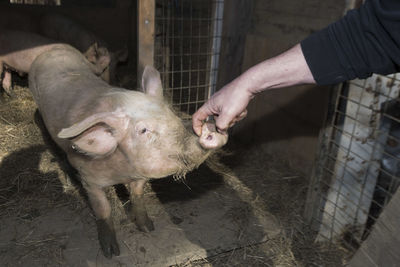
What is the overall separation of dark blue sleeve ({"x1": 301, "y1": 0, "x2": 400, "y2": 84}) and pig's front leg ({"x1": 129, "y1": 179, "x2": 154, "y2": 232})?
2.05 m

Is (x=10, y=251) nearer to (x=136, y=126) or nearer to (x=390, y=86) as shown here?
(x=136, y=126)

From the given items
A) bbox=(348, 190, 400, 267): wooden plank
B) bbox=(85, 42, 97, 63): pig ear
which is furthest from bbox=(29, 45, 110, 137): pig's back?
bbox=(348, 190, 400, 267): wooden plank

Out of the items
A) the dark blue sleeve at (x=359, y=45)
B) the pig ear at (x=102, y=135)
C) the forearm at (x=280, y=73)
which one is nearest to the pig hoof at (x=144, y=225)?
the pig ear at (x=102, y=135)

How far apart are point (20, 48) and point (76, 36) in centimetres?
118

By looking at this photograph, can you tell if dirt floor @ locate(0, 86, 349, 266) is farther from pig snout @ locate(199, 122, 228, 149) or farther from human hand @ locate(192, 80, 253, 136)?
human hand @ locate(192, 80, 253, 136)

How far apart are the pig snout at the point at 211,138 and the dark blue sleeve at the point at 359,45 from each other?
690 mm

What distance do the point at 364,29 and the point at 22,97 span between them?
17.7ft

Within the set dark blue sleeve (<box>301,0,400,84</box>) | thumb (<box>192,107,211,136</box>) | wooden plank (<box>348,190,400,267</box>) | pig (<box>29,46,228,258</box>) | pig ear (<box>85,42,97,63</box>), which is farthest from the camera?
pig ear (<box>85,42,97,63</box>)

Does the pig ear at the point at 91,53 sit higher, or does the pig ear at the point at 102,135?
the pig ear at the point at 102,135

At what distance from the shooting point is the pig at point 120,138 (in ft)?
7.48

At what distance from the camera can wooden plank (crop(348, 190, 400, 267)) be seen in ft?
3.53

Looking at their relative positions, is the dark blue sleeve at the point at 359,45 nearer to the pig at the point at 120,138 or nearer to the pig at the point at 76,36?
the pig at the point at 120,138

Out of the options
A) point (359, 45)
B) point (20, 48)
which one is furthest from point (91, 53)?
point (359, 45)

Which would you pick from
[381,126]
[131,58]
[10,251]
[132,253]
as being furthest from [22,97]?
[381,126]
